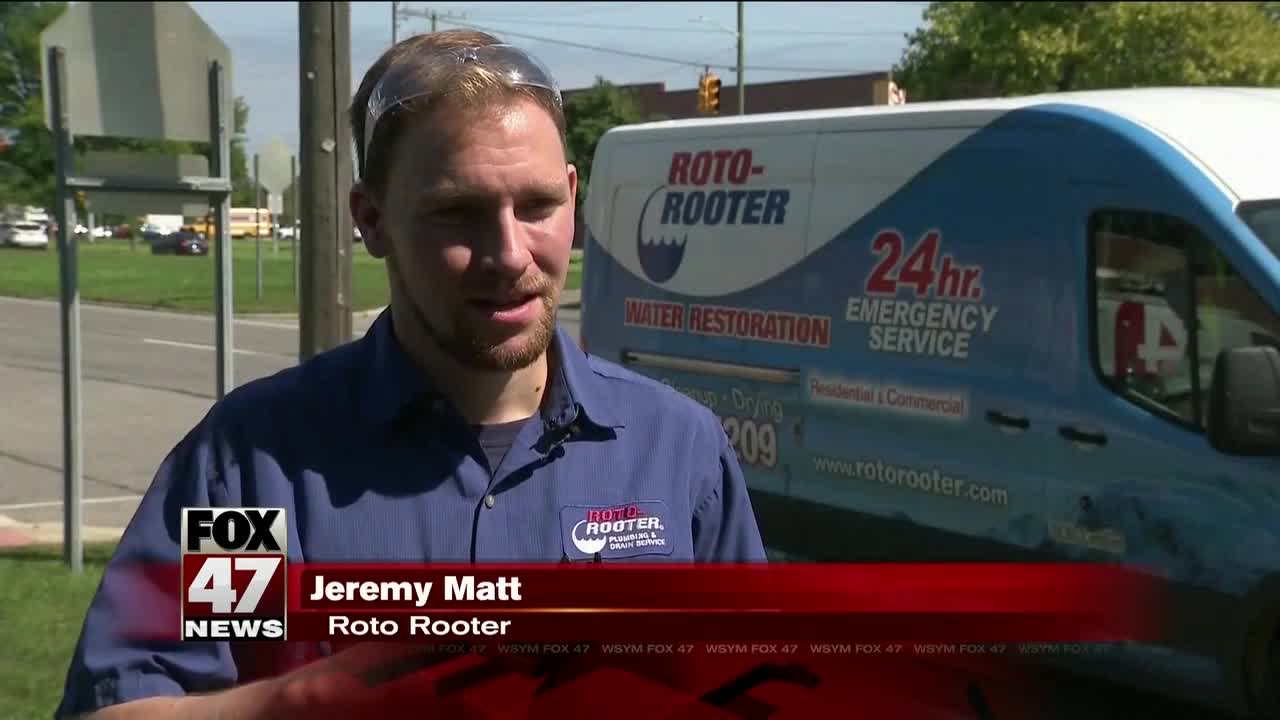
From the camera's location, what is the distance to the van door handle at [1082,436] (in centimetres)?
576

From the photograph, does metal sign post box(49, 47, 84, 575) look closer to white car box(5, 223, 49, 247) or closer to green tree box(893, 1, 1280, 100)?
white car box(5, 223, 49, 247)

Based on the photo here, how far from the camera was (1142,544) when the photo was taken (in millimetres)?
5383

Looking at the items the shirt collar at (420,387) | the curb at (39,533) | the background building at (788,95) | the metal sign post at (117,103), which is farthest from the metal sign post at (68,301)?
the background building at (788,95)

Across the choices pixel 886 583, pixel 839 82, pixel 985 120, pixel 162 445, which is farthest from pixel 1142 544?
pixel 839 82

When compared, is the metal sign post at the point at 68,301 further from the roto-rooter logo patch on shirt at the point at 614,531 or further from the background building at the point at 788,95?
the background building at the point at 788,95

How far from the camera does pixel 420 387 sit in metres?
1.71

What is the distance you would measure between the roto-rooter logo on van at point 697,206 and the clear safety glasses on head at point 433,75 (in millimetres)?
5584

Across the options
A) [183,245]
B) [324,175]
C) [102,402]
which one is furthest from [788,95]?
[324,175]

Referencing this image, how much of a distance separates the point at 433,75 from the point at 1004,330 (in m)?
4.78

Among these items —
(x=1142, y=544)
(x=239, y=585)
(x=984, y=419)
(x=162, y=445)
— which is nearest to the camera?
(x=239, y=585)

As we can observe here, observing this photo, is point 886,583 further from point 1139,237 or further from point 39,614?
point 39,614

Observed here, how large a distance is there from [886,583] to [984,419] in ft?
15.9

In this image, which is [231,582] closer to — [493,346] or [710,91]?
[493,346]

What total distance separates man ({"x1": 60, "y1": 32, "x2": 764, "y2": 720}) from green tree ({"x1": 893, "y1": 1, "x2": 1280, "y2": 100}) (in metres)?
27.4
